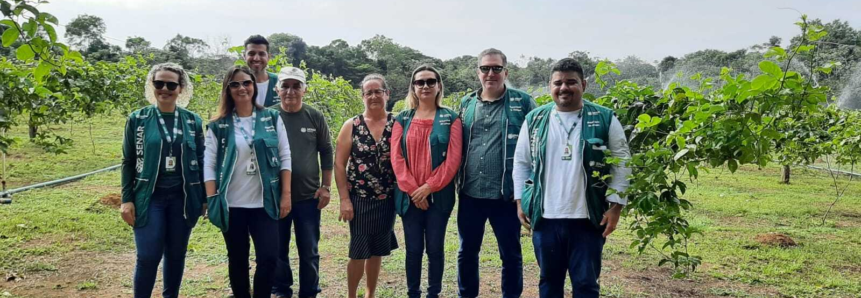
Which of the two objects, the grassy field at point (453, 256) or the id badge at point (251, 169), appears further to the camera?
the grassy field at point (453, 256)

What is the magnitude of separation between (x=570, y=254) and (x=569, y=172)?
404mm

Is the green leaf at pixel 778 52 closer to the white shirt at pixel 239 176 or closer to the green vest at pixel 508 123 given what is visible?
the green vest at pixel 508 123

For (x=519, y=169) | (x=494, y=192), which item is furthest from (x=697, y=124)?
(x=494, y=192)

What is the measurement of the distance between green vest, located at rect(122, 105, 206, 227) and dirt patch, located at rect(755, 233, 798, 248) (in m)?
5.75

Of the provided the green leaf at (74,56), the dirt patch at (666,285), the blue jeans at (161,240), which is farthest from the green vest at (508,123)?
the green leaf at (74,56)

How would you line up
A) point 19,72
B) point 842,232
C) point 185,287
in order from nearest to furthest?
point 19,72 < point 185,287 < point 842,232

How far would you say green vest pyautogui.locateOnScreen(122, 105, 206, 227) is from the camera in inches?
110

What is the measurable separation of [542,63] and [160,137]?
38168 mm

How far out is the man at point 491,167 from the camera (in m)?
3.10

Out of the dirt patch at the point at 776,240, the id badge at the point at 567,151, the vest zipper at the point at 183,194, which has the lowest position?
the dirt patch at the point at 776,240

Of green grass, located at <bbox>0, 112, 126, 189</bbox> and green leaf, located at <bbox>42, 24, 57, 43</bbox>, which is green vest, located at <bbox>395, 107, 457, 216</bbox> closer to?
green leaf, located at <bbox>42, 24, 57, 43</bbox>

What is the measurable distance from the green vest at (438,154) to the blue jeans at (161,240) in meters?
1.14

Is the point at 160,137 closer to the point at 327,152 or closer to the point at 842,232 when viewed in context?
the point at 327,152

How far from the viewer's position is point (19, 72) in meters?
2.77
